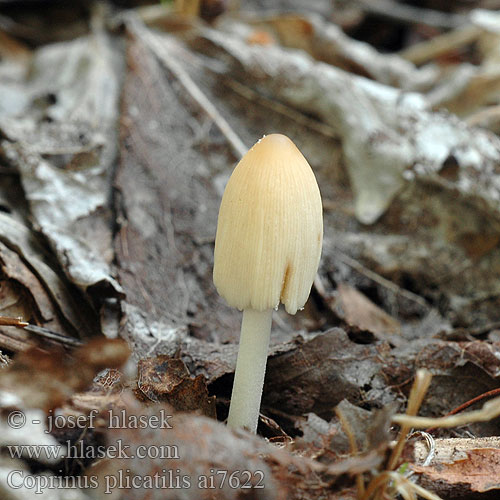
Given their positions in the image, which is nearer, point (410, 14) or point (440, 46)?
point (440, 46)

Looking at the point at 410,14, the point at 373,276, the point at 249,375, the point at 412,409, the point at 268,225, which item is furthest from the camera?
the point at 410,14

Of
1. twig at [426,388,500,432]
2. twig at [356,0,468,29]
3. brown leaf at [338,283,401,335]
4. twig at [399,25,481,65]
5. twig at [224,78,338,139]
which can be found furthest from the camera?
twig at [356,0,468,29]

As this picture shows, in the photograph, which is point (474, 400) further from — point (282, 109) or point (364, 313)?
point (282, 109)

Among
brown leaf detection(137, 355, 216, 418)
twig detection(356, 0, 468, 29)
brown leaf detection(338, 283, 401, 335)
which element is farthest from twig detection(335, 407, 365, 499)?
twig detection(356, 0, 468, 29)

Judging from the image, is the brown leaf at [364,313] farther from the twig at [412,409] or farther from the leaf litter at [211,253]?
the twig at [412,409]

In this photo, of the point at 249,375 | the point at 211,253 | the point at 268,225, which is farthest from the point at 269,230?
the point at 211,253

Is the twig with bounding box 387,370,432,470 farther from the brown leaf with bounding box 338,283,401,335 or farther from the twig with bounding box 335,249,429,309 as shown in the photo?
the twig with bounding box 335,249,429,309

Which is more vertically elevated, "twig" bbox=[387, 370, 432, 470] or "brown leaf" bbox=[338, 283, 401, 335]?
"twig" bbox=[387, 370, 432, 470]

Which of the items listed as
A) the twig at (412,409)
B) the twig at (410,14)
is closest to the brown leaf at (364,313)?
the twig at (412,409)
